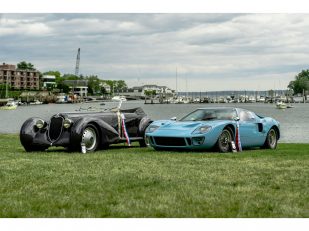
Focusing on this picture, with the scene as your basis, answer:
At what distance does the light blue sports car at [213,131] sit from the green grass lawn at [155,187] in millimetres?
2587

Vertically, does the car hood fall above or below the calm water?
above

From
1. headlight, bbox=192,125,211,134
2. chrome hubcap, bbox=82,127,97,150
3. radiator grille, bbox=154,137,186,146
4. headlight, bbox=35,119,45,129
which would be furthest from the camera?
headlight, bbox=35,119,45,129

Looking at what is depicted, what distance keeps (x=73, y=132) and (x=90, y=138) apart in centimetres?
66

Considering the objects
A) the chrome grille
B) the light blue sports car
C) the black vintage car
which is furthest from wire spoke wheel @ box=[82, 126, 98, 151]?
the light blue sports car

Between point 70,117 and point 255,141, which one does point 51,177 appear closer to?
point 70,117

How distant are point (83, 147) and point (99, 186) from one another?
22.5 ft

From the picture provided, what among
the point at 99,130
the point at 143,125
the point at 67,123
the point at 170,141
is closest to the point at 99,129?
the point at 99,130

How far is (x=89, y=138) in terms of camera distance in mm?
15797

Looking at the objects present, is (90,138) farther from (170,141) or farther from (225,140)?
(225,140)

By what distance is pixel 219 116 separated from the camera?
53.3ft

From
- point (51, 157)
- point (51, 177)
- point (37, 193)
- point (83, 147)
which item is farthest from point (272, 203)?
point (83, 147)

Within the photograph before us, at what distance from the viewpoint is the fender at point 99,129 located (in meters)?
15.3

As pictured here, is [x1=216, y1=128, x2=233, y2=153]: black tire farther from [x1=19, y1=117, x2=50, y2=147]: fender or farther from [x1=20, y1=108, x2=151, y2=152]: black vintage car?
[x1=19, y1=117, x2=50, y2=147]: fender

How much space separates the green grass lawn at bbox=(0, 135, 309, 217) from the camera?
6.80 metres
